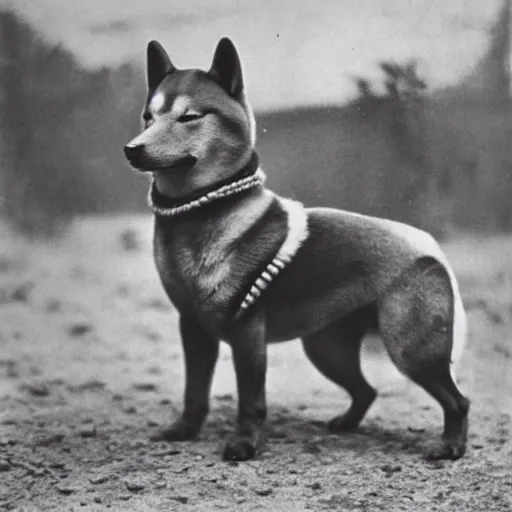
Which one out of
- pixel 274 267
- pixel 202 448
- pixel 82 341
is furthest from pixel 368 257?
pixel 82 341

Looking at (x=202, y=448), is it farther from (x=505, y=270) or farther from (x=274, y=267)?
(x=505, y=270)

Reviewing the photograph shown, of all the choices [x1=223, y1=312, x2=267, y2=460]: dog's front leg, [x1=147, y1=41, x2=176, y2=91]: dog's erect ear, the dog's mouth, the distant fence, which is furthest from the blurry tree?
[x1=223, y1=312, x2=267, y2=460]: dog's front leg

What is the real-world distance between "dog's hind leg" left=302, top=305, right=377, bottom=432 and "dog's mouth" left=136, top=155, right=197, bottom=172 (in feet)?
2.03

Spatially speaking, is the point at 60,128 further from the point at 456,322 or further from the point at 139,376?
the point at 456,322

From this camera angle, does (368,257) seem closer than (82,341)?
Yes

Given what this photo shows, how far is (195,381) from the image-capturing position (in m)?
2.45

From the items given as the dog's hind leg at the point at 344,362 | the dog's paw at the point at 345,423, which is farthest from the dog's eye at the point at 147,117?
the dog's paw at the point at 345,423

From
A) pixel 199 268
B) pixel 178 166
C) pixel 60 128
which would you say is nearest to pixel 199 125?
pixel 178 166

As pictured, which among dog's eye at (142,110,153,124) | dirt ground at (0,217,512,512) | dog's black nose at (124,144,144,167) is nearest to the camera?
dog's black nose at (124,144,144,167)

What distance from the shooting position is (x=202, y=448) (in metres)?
2.41

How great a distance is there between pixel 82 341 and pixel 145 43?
0.91 m

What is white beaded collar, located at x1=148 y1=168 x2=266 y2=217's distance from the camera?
230 centimetres

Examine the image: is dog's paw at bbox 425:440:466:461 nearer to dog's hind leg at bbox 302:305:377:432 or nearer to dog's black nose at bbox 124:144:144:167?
dog's hind leg at bbox 302:305:377:432

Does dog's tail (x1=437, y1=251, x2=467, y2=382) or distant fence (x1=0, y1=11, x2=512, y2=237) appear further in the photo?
distant fence (x1=0, y1=11, x2=512, y2=237)
